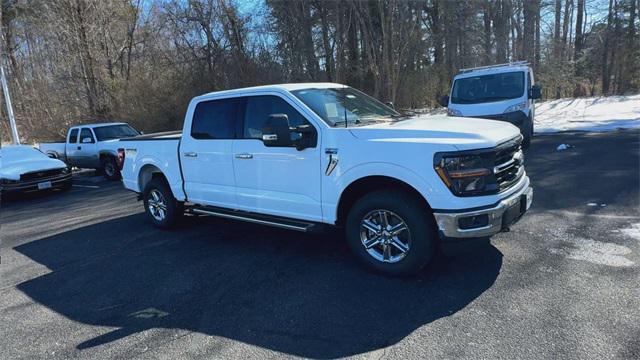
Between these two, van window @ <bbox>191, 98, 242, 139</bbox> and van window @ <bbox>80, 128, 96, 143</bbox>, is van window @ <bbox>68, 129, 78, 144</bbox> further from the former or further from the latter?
van window @ <bbox>191, 98, 242, 139</bbox>

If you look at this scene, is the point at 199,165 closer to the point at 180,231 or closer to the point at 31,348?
the point at 180,231

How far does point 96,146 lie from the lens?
47.4ft

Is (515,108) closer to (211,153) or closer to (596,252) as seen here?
(596,252)

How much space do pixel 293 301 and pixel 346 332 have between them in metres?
0.78

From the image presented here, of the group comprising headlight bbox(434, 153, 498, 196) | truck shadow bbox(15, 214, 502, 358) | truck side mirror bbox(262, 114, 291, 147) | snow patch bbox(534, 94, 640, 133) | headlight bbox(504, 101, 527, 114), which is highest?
truck side mirror bbox(262, 114, 291, 147)

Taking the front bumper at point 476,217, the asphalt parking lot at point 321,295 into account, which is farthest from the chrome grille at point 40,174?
the front bumper at point 476,217

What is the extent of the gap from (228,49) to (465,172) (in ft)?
66.3

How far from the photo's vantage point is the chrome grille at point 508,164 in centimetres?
405

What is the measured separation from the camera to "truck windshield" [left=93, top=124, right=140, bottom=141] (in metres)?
14.7

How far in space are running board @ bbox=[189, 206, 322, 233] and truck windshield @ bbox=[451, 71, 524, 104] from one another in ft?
26.4

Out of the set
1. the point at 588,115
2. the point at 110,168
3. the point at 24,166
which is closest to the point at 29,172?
the point at 24,166

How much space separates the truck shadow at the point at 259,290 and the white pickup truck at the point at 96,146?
27.4 ft

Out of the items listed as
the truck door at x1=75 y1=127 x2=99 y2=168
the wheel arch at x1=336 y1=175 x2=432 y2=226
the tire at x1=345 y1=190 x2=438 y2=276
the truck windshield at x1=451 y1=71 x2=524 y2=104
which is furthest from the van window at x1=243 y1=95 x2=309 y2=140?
the truck door at x1=75 y1=127 x2=99 y2=168

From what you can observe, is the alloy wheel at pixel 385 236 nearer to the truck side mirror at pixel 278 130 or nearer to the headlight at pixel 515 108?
the truck side mirror at pixel 278 130
